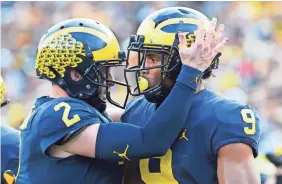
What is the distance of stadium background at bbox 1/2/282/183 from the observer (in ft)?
18.8

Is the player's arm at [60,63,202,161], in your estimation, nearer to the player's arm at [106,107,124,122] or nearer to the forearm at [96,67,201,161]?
the forearm at [96,67,201,161]

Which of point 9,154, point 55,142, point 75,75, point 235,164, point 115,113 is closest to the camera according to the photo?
point 235,164

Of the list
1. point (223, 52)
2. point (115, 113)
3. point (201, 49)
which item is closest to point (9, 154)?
point (115, 113)

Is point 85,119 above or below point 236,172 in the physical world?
above

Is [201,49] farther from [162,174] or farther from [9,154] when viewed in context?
[9,154]

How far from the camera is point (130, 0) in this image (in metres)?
6.28

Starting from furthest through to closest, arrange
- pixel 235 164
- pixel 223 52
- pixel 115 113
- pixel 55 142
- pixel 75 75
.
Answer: pixel 223 52 → pixel 115 113 → pixel 75 75 → pixel 55 142 → pixel 235 164

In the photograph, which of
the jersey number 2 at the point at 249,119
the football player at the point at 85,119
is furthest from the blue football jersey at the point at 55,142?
the jersey number 2 at the point at 249,119

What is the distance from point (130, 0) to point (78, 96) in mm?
4030

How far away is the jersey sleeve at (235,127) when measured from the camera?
6.77ft

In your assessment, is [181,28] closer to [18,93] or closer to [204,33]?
[204,33]

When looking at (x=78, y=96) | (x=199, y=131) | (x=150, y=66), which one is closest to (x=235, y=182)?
(x=199, y=131)

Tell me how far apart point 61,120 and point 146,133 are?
0.28 metres

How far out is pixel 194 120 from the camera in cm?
218
